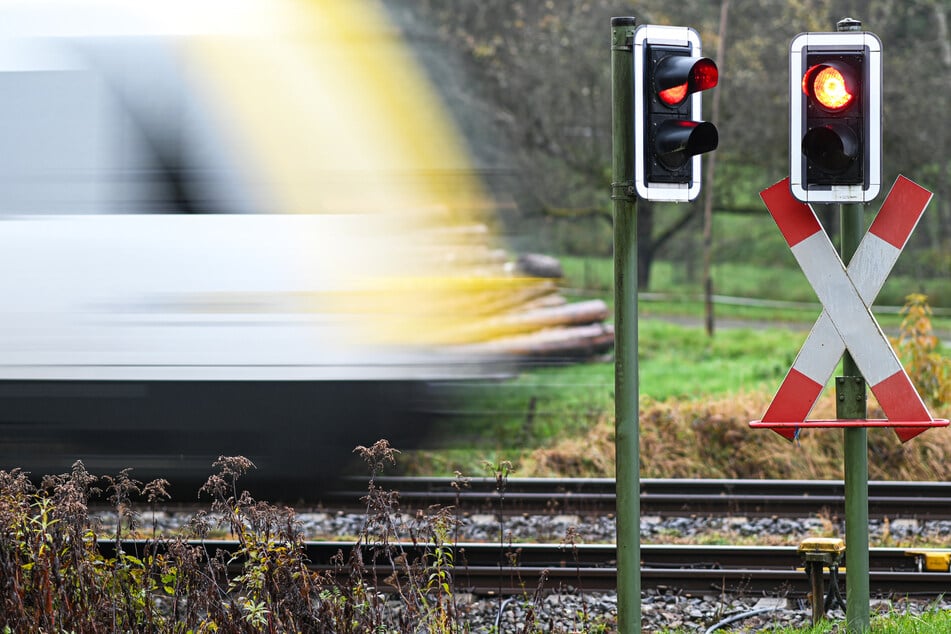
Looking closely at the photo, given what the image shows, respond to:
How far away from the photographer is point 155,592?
16.2ft

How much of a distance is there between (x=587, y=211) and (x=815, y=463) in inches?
450

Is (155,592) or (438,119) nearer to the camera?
(155,592)

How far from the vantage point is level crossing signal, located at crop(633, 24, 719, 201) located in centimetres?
421

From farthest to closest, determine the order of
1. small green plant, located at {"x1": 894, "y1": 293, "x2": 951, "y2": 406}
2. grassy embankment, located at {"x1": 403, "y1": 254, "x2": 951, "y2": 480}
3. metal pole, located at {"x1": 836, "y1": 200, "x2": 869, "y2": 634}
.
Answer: small green plant, located at {"x1": 894, "y1": 293, "x2": 951, "y2": 406} < grassy embankment, located at {"x1": 403, "y1": 254, "x2": 951, "y2": 480} < metal pole, located at {"x1": 836, "y1": 200, "x2": 869, "y2": 634}

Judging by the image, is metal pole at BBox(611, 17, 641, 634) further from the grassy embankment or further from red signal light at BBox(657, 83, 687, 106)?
the grassy embankment

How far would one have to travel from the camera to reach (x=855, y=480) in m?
4.64

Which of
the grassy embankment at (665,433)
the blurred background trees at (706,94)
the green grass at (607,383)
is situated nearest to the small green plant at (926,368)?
the grassy embankment at (665,433)

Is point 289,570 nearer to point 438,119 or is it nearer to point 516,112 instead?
point 438,119

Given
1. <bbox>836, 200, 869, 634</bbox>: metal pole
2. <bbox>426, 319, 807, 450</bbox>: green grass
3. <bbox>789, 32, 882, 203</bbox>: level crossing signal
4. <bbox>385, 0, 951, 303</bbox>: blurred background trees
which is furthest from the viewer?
<bbox>385, 0, 951, 303</bbox>: blurred background trees

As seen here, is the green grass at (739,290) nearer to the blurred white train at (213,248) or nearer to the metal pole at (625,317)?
the blurred white train at (213,248)

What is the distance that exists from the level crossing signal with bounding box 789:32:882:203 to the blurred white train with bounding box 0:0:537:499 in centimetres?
200

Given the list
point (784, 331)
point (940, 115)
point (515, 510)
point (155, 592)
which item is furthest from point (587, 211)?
point (155, 592)

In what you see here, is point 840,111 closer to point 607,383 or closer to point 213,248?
point 213,248

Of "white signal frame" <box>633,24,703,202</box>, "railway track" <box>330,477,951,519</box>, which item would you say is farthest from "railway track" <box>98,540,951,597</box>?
"white signal frame" <box>633,24,703,202</box>
